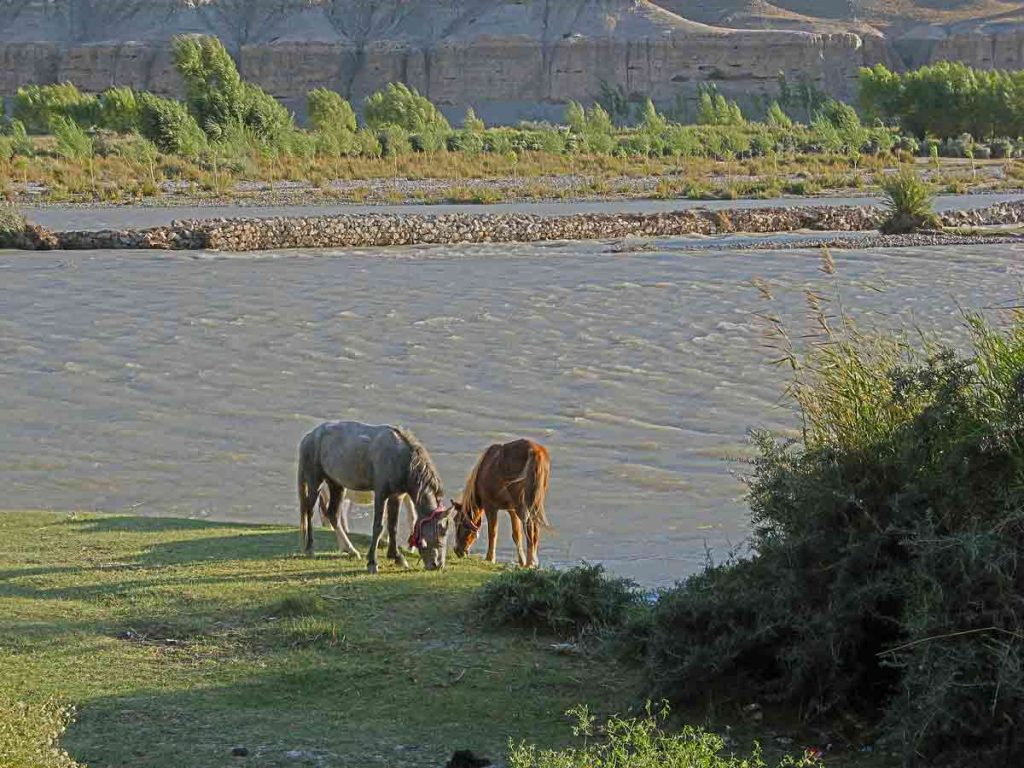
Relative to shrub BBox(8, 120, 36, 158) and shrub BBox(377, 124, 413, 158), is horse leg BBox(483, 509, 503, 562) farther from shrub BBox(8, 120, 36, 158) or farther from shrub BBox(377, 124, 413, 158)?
shrub BBox(8, 120, 36, 158)

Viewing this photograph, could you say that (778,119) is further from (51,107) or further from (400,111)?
(51,107)

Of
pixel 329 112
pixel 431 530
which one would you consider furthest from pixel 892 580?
pixel 329 112

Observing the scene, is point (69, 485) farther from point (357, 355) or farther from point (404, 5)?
point (404, 5)

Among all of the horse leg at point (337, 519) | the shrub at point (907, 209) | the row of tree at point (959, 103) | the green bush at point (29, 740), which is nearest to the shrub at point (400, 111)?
the row of tree at point (959, 103)

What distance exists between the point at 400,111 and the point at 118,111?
18.1 meters

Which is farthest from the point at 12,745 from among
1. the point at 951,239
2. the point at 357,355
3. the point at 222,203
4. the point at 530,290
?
the point at 222,203

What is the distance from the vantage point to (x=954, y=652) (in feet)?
20.6

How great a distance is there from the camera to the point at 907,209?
41.2 metres

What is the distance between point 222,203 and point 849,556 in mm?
50483

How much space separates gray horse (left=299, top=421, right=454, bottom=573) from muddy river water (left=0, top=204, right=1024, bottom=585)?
1824 mm

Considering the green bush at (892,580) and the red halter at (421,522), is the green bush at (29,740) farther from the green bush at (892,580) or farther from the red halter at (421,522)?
the red halter at (421,522)

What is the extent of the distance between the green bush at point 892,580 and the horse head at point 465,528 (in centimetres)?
338

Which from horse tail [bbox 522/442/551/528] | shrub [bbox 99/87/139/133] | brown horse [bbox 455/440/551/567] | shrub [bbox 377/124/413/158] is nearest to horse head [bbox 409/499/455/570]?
brown horse [bbox 455/440/551/567]

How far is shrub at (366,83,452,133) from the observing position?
99.1m
